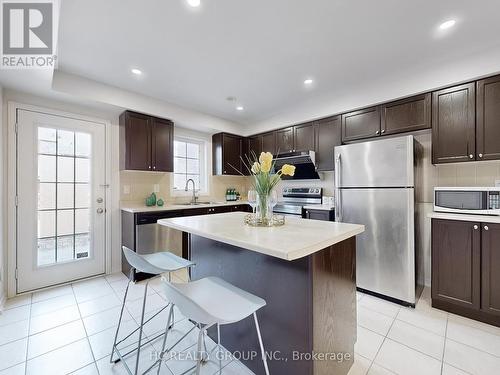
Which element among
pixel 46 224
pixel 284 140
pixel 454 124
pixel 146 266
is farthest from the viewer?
pixel 284 140

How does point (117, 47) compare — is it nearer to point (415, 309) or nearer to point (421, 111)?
point (421, 111)

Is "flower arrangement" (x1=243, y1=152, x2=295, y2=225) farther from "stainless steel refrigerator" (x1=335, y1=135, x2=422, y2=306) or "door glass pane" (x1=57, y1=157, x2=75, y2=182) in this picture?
"door glass pane" (x1=57, y1=157, x2=75, y2=182)

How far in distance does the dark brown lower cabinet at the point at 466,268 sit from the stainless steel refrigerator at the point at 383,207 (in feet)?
0.70

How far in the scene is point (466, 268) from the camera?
2055 millimetres

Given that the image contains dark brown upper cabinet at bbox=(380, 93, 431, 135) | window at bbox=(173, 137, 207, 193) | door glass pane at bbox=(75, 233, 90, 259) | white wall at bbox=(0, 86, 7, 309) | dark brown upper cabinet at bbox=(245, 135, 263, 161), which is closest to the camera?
white wall at bbox=(0, 86, 7, 309)

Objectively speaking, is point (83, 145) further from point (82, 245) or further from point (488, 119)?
point (488, 119)

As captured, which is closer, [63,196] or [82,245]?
[63,196]

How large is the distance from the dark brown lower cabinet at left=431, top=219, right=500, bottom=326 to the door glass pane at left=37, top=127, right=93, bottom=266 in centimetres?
408

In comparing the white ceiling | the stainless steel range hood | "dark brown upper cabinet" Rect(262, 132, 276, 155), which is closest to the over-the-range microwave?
the white ceiling

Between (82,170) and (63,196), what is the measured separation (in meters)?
0.39

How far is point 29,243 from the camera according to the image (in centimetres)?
259

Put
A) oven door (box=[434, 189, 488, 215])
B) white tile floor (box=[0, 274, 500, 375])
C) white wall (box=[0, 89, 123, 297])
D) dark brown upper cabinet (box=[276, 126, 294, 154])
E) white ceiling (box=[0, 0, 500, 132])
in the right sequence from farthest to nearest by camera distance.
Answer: dark brown upper cabinet (box=[276, 126, 294, 154]) → white wall (box=[0, 89, 123, 297]) → oven door (box=[434, 189, 488, 215]) → white ceiling (box=[0, 0, 500, 132]) → white tile floor (box=[0, 274, 500, 375])

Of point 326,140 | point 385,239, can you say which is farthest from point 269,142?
point 385,239

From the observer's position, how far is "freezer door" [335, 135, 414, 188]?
7.41 feet
